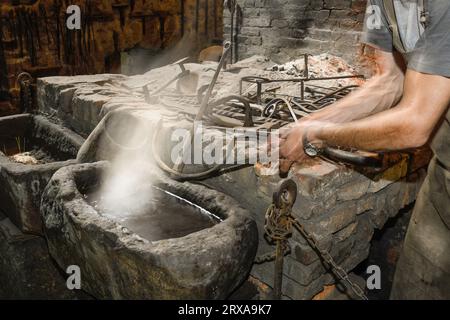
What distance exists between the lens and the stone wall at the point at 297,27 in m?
5.75

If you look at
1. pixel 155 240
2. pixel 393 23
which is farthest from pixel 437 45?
pixel 155 240

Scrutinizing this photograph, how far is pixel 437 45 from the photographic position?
1.74 m

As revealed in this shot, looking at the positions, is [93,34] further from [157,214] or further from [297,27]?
[157,214]

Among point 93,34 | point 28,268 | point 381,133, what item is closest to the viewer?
point 381,133

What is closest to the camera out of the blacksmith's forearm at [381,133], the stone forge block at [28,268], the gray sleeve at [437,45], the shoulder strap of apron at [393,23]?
the gray sleeve at [437,45]

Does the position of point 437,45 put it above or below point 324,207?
above

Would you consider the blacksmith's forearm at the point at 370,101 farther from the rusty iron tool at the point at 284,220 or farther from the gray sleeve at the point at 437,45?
the gray sleeve at the point at 437,45

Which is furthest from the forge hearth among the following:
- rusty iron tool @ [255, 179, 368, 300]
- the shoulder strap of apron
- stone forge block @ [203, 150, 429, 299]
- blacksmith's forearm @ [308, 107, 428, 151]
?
the shoulder strap of apron

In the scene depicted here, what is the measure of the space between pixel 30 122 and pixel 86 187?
2138 millimetres

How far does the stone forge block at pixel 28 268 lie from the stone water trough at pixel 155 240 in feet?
3.07

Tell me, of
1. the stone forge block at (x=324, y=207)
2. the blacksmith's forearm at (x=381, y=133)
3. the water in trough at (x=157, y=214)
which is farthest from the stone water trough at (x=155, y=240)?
the blacksmith's forearm at (x=381, y=133)

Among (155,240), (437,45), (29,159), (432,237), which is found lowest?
(29,159)

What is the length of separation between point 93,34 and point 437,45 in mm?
9957

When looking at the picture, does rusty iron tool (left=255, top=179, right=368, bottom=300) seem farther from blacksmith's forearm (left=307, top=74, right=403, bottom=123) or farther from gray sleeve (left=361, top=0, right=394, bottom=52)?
gray sleeve (left=361, top=0, right=394, bottom=52)
